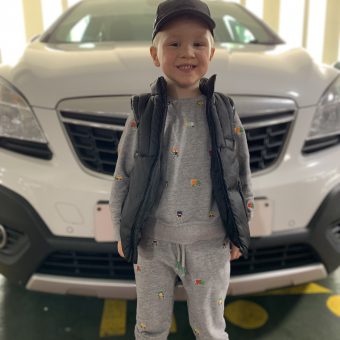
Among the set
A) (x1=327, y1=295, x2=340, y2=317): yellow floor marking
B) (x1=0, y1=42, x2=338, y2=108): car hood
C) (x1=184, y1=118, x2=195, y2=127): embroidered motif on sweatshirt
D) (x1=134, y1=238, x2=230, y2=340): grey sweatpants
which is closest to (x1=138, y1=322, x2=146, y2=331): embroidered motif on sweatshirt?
(x1=134, y1=238, x2=230, y2=340): grey sweatpants

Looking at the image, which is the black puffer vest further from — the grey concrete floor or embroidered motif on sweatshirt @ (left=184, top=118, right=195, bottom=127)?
the grey concrete floor

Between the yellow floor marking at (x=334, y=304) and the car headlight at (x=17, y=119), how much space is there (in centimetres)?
104

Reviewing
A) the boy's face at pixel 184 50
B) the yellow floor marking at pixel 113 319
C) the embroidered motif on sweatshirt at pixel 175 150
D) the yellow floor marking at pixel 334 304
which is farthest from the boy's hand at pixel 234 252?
the yellow floor marking at pixel 334 304

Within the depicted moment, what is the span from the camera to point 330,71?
54.3 inches

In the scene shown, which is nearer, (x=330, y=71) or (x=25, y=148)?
(x=25, y=148)

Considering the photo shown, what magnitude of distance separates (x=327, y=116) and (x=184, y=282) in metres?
0.65

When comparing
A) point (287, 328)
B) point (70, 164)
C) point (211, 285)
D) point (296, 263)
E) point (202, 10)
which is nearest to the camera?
point (202, 10)

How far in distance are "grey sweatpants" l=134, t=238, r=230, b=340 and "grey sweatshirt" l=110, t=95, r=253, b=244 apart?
33 millimetres

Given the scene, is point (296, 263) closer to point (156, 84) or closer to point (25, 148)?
point (156, 84)

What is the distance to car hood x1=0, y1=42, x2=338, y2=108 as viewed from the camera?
1.17 metres

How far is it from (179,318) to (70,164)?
0.62m

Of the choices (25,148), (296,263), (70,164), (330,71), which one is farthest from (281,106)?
(25,148)

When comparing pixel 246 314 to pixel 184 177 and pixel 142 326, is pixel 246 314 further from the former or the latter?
pixel 184 177

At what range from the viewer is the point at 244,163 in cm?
93
